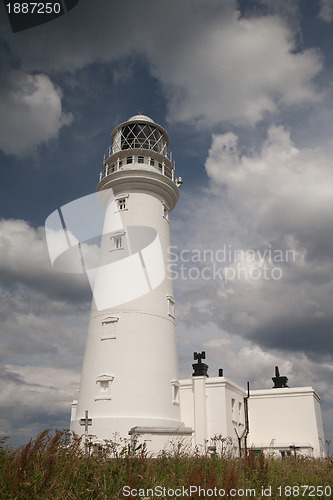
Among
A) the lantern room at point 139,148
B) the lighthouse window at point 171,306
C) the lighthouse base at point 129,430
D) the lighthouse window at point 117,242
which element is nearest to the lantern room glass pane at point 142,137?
the lantern room at point 139,148

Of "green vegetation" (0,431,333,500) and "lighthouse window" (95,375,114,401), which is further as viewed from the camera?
"lighthouse window" (95,375,114,401)

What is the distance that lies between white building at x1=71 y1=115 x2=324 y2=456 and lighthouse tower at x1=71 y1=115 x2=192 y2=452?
48 millimetres

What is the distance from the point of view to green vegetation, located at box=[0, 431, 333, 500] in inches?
248

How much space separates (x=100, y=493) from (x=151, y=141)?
2236cm

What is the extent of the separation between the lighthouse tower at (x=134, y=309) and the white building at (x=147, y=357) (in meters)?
0.05

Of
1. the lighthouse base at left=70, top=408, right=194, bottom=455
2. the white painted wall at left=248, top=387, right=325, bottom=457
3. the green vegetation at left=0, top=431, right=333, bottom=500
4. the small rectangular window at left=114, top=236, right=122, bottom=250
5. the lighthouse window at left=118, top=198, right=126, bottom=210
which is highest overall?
the lighthouse window at left=118, top=198, right=126, bottom=210

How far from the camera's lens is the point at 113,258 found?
2180cm

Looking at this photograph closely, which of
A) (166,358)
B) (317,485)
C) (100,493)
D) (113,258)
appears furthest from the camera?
(113,258)

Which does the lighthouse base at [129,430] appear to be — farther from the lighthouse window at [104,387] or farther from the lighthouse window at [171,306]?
the lighthouse window at [171,306]

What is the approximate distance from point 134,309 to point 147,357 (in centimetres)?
248

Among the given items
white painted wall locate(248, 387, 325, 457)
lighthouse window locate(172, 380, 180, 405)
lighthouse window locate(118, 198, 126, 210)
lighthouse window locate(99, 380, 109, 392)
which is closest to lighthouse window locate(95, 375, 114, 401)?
lighthouse window locate(99, 380, 109, 392)

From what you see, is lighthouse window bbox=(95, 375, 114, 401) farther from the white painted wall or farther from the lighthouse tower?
the white painted wall

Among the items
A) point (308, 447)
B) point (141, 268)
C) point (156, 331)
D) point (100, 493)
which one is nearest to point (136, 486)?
point (100, 493)

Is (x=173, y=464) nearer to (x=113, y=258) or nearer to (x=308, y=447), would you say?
(x=113, y=258)
